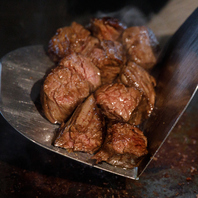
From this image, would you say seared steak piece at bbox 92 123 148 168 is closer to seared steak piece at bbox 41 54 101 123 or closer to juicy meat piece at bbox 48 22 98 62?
seared steak piece at bbox 41 54 101 123

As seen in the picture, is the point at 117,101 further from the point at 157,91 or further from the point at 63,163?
the point at 63,163

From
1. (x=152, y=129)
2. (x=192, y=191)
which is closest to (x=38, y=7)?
(x=152, y=129)

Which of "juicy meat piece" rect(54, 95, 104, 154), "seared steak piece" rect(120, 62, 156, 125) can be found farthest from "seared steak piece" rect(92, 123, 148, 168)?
"seared steak piece" rect(120, 62, 156, 125)

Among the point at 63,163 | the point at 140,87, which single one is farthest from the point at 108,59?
the point at 63,163

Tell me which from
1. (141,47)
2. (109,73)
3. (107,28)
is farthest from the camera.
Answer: (107,28)

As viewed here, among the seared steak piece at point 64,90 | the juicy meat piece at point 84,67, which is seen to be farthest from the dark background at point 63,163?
the juicy meat piece at point 84,67

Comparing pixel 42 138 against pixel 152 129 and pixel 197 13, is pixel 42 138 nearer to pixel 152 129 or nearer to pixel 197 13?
pixel 152 129

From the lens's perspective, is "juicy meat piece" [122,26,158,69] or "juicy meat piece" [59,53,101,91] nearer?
"juicy meat piece" [59,53,101,91]
